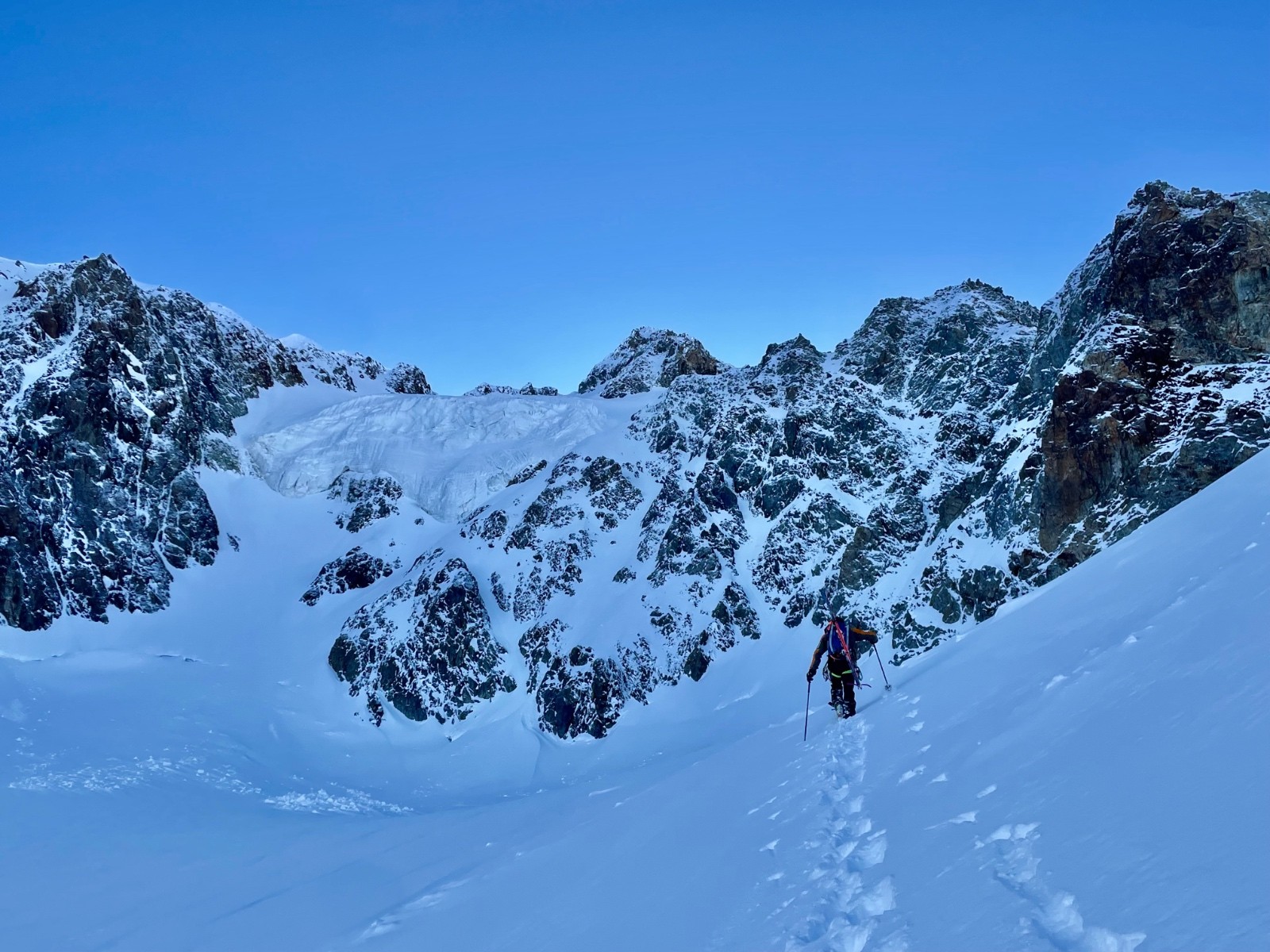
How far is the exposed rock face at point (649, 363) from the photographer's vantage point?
11281cm

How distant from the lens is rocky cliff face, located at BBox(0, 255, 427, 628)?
229ft

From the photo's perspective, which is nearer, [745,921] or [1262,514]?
[745,921]

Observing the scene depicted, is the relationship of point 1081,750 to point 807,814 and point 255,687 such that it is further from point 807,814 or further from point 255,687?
point 255,687

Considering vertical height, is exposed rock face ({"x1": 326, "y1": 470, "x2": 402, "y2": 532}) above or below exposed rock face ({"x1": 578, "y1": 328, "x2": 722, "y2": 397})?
below

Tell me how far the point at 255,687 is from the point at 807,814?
68.2 metres

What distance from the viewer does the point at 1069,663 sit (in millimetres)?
9344

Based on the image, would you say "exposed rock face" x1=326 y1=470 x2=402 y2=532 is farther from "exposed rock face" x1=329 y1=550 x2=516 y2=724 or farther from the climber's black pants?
the climber's black pants

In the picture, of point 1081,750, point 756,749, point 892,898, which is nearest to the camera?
point 892,898

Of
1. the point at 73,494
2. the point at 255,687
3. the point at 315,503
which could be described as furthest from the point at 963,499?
the point at 73,494

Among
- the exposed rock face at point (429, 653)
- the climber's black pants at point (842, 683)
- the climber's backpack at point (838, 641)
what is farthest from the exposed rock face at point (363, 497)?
the climber's black pants at point (842, 683)

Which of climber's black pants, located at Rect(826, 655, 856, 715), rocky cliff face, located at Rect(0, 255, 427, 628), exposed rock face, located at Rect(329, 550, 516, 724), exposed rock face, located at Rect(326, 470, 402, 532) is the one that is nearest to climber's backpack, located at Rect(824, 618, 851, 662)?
climber's black pants, located at Rect(826, 655, 856, 715)

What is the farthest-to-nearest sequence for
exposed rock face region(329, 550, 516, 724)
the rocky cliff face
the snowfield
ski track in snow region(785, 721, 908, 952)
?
the snowfield, the rocky cliff face, exposed rock face region(329, 550, 516, 724), ski track in snow region(785, 721, 908, 952)

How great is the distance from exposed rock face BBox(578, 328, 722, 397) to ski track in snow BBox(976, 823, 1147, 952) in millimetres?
100850

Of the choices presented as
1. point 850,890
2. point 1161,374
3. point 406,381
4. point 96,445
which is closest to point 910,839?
point 850,890
